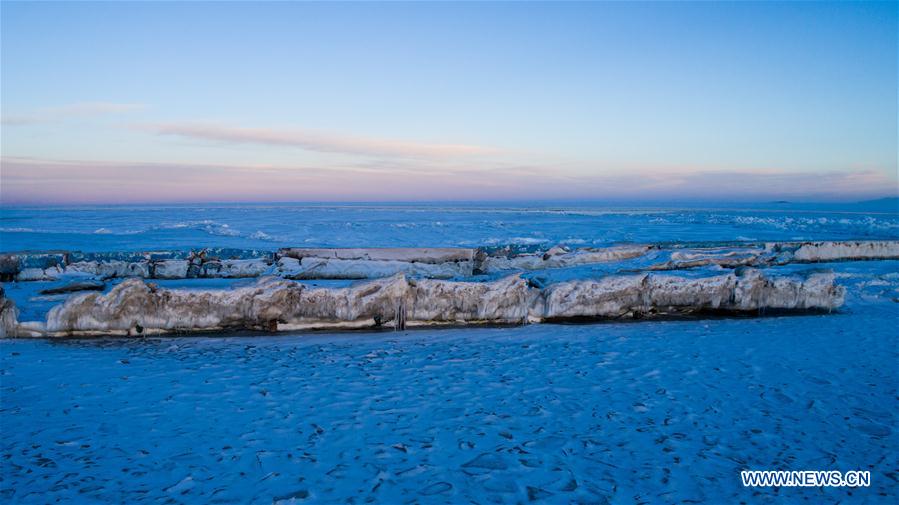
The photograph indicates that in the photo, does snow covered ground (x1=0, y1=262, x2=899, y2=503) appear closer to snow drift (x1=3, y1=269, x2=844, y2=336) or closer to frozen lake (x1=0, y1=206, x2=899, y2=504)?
frozen lake (x1=0, y1=206, x2=899, y2=504)

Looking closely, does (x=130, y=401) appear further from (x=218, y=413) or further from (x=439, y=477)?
(x=439, y=477)

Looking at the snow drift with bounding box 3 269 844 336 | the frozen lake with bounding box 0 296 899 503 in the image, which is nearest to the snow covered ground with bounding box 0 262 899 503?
the frozen lake with bounding box 0 296 899 503

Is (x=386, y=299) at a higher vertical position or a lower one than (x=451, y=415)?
higher

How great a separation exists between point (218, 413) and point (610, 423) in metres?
2.61

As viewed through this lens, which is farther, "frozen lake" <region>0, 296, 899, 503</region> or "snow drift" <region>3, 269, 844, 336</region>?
"snow drift" <region>3, 269, 844, 336</region>

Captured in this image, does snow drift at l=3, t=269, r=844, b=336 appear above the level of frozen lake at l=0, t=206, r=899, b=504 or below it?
above

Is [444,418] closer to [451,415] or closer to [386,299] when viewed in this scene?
[451,415]

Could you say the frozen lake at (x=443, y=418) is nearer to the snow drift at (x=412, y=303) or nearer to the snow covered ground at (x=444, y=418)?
the snow covered ground at (x=444, y=418)

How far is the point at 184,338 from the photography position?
5.16 metres

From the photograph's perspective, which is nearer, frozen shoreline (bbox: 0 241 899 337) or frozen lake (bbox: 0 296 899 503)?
frozen lake (bbox: 0 296 899 503)

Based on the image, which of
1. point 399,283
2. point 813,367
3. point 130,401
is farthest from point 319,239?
point 813,367

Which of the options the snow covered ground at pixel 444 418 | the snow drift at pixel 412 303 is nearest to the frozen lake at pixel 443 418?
the snow covered ground at pixel 444 418

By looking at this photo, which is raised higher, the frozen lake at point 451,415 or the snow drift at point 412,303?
the snow drift at point 412,303

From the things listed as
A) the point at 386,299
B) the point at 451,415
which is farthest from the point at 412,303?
the point at 451,415
